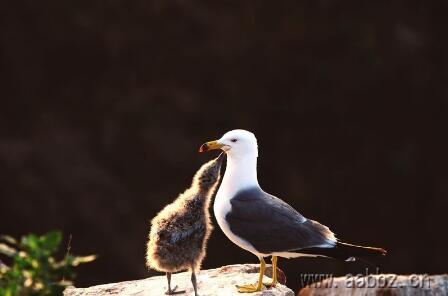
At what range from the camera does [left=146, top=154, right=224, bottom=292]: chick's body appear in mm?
6695

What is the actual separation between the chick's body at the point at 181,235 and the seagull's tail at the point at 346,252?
803 millimetres

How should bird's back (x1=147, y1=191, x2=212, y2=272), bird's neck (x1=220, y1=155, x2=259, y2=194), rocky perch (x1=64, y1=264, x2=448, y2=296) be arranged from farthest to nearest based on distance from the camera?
1. bird's neck (x1=220, y1=155, x2=259, y2=194)
2. bird's back (x1=147, y1=191, x2=212, y2=272)
3. rocky perch (x1=64, y1=264, x2=448, y2=296)

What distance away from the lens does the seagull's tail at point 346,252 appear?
6.71 metres

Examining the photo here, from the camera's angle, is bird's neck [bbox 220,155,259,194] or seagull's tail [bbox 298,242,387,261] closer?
seagull's tail [bbox 298,242,387,261]

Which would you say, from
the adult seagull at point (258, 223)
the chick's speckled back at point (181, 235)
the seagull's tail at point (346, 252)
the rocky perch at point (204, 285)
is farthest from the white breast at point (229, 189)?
the seagull's tail at point (346, 252)

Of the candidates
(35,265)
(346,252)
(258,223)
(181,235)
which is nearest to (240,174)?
(258,223)

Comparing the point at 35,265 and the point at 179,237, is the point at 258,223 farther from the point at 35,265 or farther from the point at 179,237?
the point at 35,265

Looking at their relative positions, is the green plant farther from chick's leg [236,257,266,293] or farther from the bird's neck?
the bird's neck

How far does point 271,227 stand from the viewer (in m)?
6.89

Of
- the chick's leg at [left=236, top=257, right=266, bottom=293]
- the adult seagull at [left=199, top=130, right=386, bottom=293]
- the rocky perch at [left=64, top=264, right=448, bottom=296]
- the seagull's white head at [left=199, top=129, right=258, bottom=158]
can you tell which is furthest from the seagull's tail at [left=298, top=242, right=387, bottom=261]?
the seagull's white head at [left=199, top=129, right=258, bottom=158]

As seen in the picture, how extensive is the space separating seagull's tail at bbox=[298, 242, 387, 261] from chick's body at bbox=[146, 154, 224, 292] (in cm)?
80

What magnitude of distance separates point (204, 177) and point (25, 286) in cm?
286

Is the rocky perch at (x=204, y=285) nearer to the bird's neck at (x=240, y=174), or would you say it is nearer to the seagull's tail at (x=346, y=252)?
the seagull's tail at (x=346, y=252)

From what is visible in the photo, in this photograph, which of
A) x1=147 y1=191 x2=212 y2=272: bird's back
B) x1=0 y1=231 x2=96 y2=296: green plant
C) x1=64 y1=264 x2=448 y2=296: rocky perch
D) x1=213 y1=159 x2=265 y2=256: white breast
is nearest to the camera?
x1=0 y1=231 x2=96 y2=296: green plant
